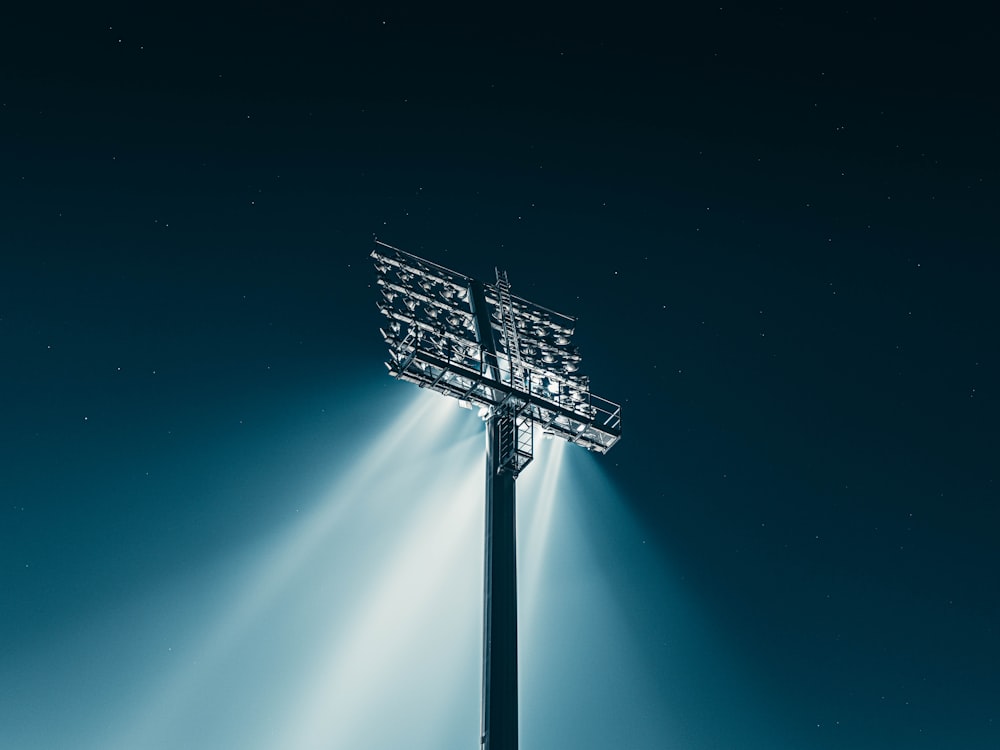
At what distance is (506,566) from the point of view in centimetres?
1700

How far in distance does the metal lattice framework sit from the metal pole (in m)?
0.47

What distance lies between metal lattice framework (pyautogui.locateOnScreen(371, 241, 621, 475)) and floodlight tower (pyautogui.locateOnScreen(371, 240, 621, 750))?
21 millimetres

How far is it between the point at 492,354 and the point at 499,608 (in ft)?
16.8

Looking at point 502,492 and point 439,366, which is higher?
point 439,366

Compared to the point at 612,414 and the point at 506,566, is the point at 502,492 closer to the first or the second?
the point at 506,566

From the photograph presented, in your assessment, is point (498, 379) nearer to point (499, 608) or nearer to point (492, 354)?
point (492, 354)

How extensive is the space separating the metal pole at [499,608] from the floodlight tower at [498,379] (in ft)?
0.06

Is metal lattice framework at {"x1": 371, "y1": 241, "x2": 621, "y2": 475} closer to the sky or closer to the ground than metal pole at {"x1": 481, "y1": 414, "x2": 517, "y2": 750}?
closer to the sky

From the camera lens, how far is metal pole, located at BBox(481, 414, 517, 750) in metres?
15.4

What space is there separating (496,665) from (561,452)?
6284 mm

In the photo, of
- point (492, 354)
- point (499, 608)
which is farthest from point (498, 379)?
point (499, 608)

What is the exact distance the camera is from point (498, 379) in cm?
1891

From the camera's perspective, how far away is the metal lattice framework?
18.2 meters

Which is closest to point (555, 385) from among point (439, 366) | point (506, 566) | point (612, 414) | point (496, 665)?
point (612, 414)
